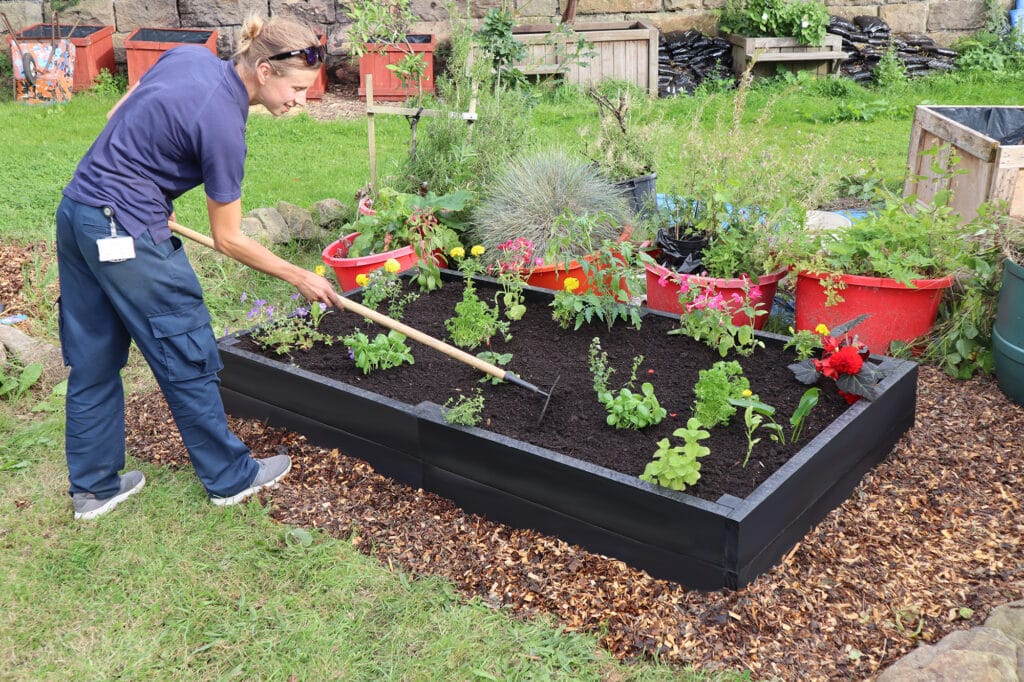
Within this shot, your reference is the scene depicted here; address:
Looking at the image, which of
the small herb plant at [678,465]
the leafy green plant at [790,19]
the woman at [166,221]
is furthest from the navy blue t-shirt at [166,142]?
the leafy green plant at [790,19]

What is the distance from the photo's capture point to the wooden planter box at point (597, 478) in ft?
9.18

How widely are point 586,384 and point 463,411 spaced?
0.68 metres

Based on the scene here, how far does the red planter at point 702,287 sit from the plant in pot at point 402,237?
1098 mm

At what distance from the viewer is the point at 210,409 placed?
3.30 metres

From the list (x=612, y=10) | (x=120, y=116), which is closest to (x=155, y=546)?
(x=120, y=116)

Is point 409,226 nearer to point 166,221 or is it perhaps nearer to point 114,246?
point 166,221

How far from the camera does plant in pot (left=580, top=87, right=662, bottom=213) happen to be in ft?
17.8

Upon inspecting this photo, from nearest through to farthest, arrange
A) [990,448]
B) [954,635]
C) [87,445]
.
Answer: [954,635], [87,445], [990,448]

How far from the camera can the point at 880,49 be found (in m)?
10.2

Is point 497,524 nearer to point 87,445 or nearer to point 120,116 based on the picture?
point 87,445

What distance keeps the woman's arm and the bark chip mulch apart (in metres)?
0.77

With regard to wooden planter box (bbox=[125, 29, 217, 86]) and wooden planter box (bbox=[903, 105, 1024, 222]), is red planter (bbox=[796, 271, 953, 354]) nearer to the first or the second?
wooden planter box (bbox=[903, 105, 1024, 222])

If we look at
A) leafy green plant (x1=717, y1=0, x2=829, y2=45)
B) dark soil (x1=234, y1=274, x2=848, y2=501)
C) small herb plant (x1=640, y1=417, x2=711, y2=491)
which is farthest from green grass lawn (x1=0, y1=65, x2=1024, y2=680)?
leafy green plant (x1=717, y1=0, x2=829, y2=45)

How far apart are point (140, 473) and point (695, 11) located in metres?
9.05
